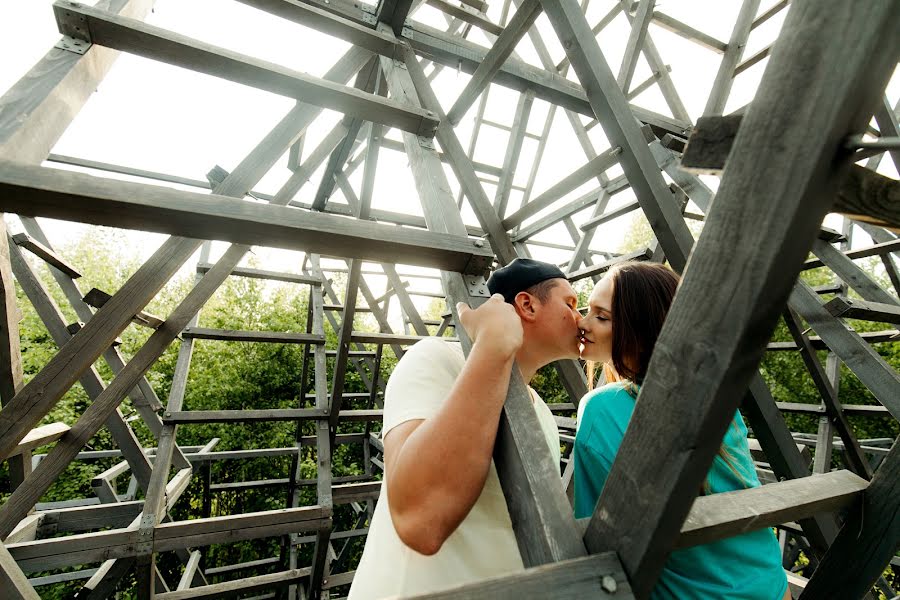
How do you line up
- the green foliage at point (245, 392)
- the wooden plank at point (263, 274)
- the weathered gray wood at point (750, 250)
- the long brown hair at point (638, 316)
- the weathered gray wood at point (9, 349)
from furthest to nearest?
the green foliage at point (245, 392) < the wooden plank at point (263, 274) < the weathered gray wood at point (9, 349) < the long brown hair at point (638, 316) < the weathered gray wood at point (750, 250)

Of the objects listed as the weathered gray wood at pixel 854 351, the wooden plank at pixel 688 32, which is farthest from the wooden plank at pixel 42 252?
the wooden plank at pixel 688 32

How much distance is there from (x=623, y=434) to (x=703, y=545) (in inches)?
20.5

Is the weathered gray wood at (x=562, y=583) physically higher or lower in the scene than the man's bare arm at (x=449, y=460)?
lower

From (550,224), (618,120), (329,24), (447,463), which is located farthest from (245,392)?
(447,463)

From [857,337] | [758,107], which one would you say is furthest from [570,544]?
[857,337]

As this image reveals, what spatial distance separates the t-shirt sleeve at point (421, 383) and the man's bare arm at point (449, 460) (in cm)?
9

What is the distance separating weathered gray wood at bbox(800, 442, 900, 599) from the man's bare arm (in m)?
1.16

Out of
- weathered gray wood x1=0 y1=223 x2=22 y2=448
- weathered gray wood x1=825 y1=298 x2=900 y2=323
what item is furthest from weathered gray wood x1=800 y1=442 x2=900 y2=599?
weathered gray wood x1=0 y1=223 x2=22 y2=448

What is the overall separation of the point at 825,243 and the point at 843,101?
260cm

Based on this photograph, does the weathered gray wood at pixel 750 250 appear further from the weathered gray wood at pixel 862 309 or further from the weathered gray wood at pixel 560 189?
the weathered gray wood at pixel 862 309

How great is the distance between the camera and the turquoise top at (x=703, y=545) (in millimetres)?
1168

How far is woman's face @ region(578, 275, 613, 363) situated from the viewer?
165cm

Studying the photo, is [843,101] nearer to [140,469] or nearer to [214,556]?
[140,469]

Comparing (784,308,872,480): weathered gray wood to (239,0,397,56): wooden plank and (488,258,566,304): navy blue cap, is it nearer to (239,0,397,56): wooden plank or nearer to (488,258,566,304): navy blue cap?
(488,258,566,304): navy blue cap
